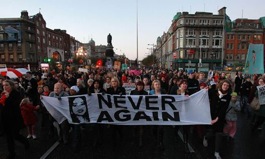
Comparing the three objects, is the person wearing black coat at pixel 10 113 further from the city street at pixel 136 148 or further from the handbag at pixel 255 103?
the handbag at pixel 255 103

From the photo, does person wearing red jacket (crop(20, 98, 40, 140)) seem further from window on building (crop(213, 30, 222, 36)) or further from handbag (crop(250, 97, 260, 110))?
window on building (crop(213, 30, 222, 36))

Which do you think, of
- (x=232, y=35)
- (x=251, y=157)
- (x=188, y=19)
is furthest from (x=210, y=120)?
(x=232, y=35)

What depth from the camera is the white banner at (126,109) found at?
545cm

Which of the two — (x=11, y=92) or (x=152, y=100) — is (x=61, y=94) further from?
(x=152, y=100)

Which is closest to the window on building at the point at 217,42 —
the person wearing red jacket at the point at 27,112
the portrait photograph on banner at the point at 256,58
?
the portrait photograph on banner at the point at 256,58

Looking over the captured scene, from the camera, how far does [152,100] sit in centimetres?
553

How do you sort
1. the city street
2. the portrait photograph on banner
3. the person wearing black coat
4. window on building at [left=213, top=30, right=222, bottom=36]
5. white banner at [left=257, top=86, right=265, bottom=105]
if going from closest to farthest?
1. the person wearing black coat
2. the city street
3. white banner at [left=257, top=86, right=265, bottom=105]
4. the portrait photograph on banner
5. window on building at [left=213, top=30, right=222, bottom=36]

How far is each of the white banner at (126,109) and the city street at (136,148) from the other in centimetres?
71

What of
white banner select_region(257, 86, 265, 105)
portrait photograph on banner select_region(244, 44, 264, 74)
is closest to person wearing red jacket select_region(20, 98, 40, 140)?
white banner select_region(257, 86, 265, 105)

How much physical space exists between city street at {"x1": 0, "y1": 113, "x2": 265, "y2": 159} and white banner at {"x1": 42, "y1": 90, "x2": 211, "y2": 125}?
0.71 metres

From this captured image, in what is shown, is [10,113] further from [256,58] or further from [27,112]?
[256,58]

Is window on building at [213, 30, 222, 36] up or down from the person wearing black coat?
up

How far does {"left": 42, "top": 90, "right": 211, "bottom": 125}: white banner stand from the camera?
545 centimetres

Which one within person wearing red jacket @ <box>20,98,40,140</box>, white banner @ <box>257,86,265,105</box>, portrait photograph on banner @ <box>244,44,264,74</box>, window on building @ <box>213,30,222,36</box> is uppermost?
window on building @ <box>213,30,222,36</box>
